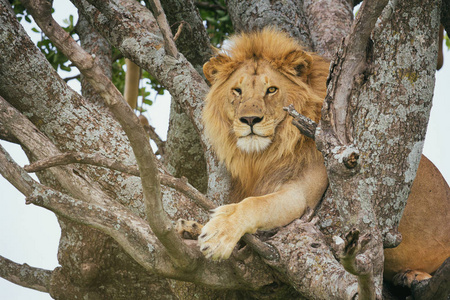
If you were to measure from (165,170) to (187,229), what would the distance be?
542 millimetres

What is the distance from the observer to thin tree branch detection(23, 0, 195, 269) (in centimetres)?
252

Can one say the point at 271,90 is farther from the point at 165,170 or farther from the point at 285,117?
the point at 165,170

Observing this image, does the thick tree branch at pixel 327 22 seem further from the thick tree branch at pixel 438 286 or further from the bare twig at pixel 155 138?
the thick tree branch at pixel 438 286

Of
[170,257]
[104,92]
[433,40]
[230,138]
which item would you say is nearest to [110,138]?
[230,138]

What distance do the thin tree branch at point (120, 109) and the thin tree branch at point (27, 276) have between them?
2.38 meters

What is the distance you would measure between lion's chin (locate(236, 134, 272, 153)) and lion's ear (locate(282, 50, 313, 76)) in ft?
2.20

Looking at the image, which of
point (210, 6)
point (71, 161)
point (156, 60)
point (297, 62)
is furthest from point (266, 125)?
point (210, 6)

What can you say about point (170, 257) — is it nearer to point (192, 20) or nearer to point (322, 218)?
point (322, 218)

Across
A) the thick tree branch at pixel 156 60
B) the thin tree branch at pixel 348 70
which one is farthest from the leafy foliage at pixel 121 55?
the thin tree branch at pixel 348 70

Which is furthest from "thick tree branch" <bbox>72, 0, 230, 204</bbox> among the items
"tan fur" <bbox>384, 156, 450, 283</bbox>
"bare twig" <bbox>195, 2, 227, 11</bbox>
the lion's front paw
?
"bare twig" <bbox>195, 2, 227, 11</bbox>

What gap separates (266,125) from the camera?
446 centimetres

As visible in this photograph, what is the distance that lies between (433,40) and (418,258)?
166 cm

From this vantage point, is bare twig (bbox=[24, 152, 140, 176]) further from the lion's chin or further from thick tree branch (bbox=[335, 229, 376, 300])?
thick tree branch (bbox=[335, 229, 376, 300])

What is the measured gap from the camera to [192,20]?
5.98 metres
